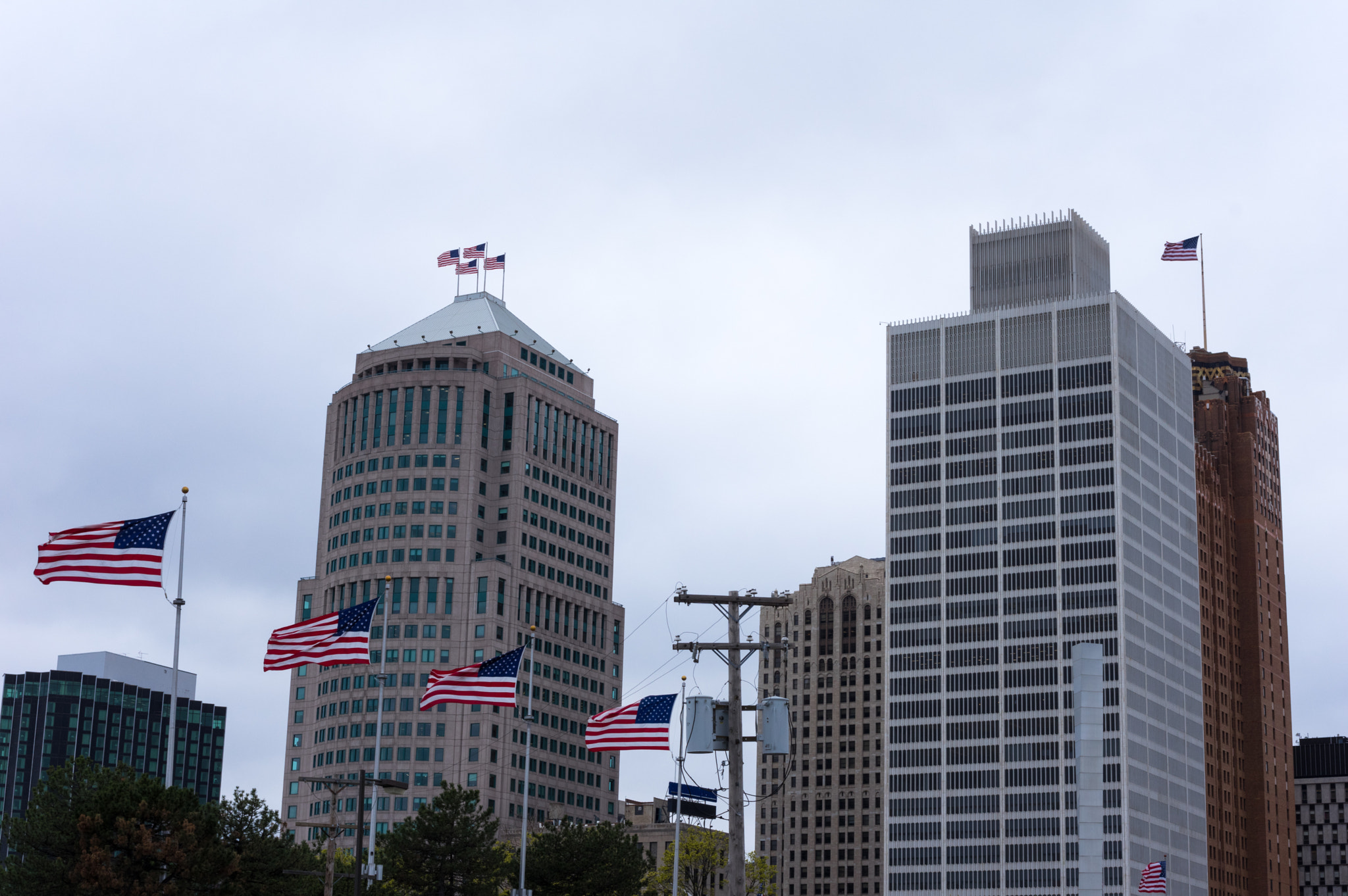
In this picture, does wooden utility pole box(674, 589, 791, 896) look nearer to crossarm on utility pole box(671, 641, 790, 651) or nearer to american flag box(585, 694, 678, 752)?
crossarm on utility pole box(671, 641, 790, 651)

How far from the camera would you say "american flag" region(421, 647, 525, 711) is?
8356 centimetres

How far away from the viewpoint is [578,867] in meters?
134

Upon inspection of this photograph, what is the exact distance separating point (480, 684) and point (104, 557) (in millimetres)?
21276

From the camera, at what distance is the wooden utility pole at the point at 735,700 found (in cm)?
5391

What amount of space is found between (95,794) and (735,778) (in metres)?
39.7

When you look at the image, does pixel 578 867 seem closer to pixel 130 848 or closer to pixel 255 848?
pixel 255 848

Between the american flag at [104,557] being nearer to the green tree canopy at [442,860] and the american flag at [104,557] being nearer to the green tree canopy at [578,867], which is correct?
Answer: the green tree canopy at [442,860]

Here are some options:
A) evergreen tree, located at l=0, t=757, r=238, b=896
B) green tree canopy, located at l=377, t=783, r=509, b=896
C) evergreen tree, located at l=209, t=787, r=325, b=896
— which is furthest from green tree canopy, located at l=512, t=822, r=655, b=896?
evergreen tree, located at l=0, t=757, r=238, b=896

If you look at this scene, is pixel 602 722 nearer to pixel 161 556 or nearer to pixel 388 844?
pixel 161 556

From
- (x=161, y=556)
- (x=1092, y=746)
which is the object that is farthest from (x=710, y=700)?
(x=161, y=556)

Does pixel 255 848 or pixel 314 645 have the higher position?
pixel 314 645

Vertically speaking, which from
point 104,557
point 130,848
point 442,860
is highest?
point 104,557

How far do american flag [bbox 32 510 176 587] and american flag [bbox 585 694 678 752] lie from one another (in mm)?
22872

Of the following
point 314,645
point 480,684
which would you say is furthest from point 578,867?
point 314,645
